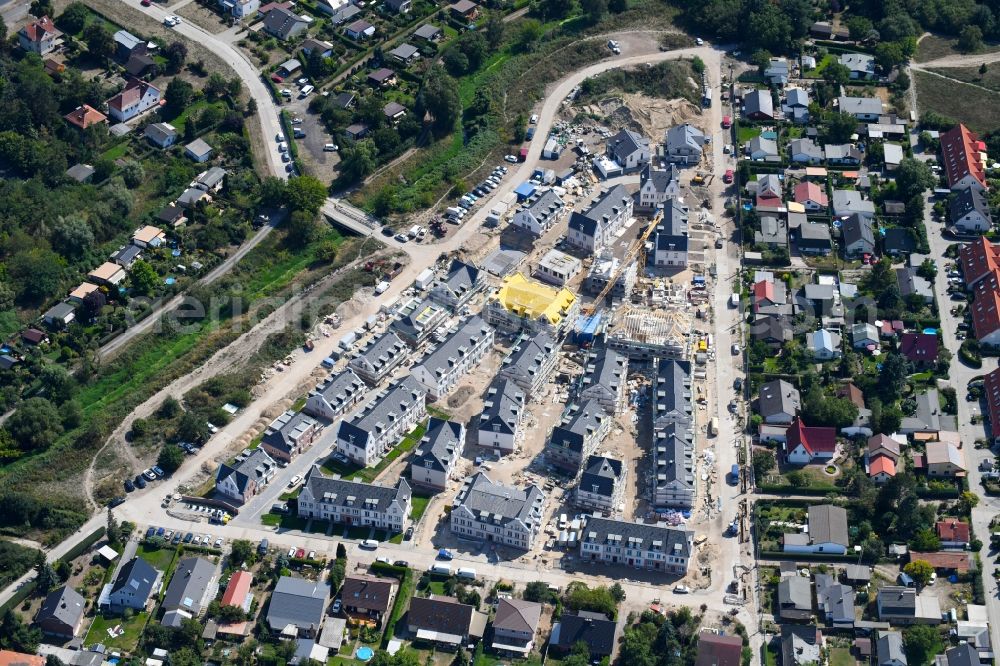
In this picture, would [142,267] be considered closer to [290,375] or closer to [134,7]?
[290,375]

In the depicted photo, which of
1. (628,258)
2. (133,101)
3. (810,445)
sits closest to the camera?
(810,445)

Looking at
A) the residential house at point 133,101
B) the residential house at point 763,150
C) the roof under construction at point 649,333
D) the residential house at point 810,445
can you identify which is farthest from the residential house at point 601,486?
the residential house at point 133,101

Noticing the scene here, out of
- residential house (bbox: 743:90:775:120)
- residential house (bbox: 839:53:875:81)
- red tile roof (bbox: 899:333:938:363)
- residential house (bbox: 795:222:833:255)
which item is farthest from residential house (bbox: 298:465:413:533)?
residential house (bbox: 839:53:875:81)

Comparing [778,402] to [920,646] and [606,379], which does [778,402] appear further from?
[920,646]

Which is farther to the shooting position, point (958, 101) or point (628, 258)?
point (958, 101)

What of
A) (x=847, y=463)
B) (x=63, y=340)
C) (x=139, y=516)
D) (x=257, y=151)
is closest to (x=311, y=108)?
(x=257, y=151)

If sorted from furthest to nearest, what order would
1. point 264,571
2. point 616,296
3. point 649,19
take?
1. point 649,19
2. point 616,296
3. point 264,571

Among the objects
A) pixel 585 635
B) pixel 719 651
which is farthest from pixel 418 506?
pixel 719 651
